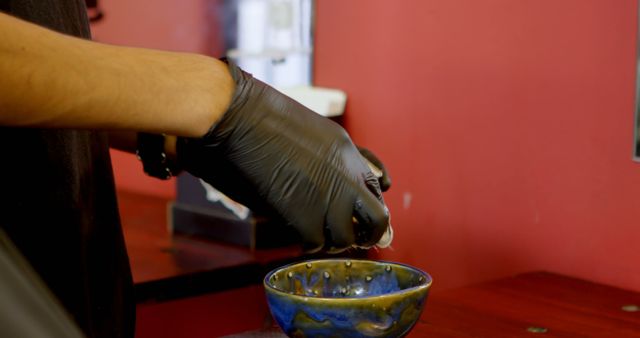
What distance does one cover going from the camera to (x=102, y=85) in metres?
0.91

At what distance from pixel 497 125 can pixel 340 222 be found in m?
0.90

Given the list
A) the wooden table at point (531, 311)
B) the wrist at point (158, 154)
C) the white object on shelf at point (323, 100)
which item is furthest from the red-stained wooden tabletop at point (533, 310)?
the white object on shelf at point (323, 100)

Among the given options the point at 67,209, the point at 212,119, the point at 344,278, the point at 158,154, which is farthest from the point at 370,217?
the point at 67,209

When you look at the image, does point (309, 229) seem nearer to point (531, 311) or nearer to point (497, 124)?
point (531, 311)

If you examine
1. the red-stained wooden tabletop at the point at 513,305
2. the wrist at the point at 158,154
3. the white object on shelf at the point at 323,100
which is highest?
the wrist at the point at 158,154

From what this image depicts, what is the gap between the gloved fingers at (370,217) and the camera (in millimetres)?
1100

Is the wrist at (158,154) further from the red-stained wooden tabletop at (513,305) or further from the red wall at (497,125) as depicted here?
the red wall at (497,125)

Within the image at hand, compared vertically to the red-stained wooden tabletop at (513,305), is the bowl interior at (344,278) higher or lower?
higher

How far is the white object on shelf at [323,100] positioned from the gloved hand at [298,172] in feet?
3.71

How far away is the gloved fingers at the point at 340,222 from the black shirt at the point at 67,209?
386 mm

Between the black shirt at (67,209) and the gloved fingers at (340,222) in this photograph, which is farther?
the black shirt at (67,209)

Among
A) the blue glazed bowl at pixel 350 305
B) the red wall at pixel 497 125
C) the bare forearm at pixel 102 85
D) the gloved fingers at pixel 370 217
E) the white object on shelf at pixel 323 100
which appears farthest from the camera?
the white object on shelf at pixel 323 100

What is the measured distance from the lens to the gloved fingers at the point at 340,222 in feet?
3.60

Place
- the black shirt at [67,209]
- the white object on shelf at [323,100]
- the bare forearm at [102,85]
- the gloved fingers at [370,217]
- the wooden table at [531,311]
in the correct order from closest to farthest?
the bare forearm at [102,85] < the gloved fingers at [370,217] < the black shirt at [67,209] < the wooden table at [531,311] < the white object on shelf at [323,100]
